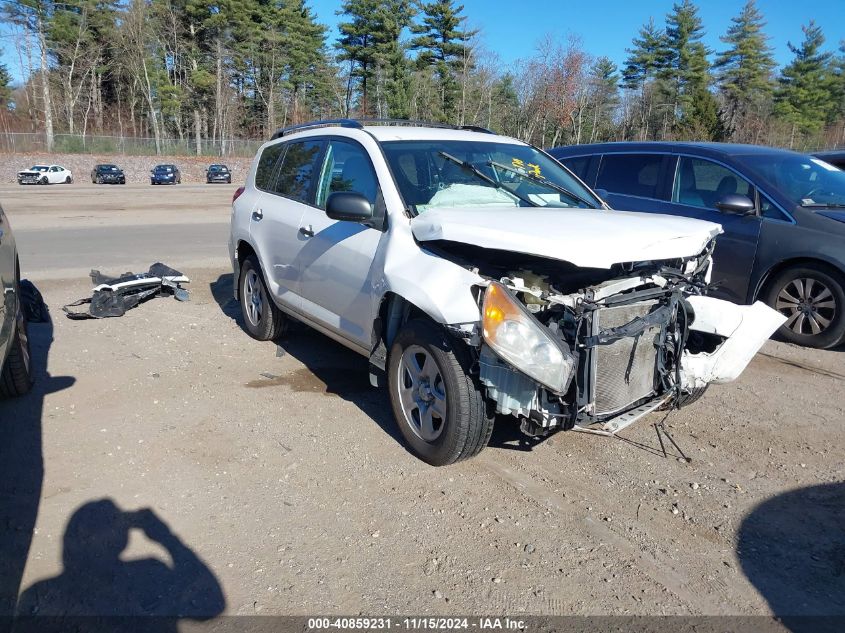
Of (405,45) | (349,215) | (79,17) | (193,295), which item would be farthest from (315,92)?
(349,215)

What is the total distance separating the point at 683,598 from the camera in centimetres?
287

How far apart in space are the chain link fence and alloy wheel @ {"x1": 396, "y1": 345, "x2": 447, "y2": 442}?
57736 mm

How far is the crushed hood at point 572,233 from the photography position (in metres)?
3.31

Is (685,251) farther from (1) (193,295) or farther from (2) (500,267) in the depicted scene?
(1) (193,295)

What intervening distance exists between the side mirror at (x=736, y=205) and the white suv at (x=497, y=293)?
207cm

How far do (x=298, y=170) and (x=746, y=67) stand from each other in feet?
212

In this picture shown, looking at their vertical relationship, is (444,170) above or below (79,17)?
below

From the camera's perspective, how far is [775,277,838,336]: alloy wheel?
20.4 feet

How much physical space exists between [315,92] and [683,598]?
6848cm

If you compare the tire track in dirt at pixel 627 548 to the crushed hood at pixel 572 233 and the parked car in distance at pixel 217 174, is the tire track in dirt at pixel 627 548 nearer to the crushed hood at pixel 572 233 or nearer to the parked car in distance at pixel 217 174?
the crushed hood at pixel 572 233

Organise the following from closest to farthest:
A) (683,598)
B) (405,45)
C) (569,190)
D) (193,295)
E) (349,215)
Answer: (683,598)
(349,215)
(569,190)
(193,295)
(405,45)

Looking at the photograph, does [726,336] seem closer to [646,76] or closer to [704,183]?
[704,183]

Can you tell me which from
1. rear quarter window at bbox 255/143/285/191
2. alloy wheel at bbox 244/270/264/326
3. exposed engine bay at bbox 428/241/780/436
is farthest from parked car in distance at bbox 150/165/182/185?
exposed engine bay at bbox 428/241/780/436

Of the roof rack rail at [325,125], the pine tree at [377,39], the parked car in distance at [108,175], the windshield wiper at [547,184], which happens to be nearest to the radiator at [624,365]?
the windshield wiper at [547,184]
